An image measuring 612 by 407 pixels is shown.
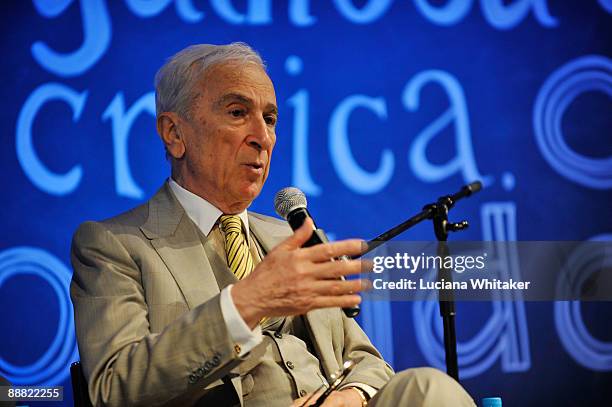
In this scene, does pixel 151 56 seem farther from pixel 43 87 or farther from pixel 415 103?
pixel 415 103

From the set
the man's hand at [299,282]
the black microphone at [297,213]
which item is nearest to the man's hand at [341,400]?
the black microphone at [297,213]

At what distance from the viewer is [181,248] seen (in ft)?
7.23

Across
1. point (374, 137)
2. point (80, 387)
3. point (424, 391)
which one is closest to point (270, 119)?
point (80, 387)

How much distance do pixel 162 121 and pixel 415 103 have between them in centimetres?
161

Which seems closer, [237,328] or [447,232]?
[237,328]

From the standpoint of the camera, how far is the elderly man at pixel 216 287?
1745mm

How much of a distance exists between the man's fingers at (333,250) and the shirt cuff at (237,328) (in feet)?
0.70

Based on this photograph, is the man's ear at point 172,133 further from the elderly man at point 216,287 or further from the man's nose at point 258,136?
the man's nose at point 258,136

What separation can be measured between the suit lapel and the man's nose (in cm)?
30

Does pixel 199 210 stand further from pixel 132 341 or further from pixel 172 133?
pixel 132 341

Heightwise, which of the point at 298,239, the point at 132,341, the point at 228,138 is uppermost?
the point at 228,138

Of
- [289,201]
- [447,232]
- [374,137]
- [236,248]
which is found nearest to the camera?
[289,201]

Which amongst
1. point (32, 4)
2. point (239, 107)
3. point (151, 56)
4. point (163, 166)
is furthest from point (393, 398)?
point (32, 4)

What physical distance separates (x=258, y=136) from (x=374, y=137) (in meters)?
1.39
